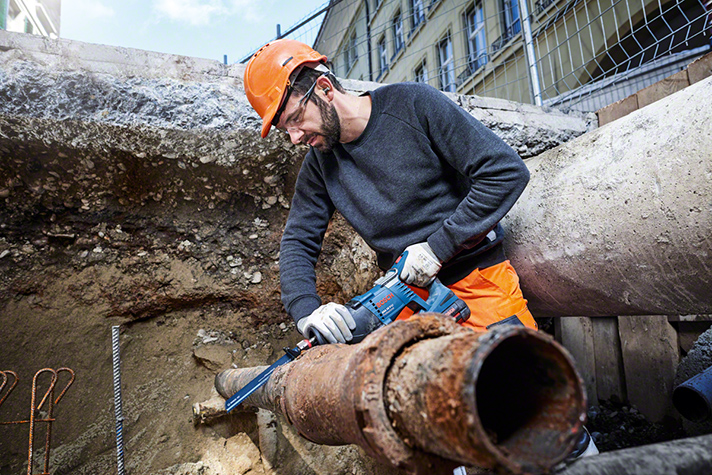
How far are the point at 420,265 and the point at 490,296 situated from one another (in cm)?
31

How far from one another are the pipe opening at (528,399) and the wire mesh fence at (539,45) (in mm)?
2225

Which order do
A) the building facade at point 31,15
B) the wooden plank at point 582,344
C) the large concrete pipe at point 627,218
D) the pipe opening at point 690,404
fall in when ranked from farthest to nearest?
the building facade at point 31,15, the wooden plank at point 582,344, the pipe opening at point 690,404, the large concrete pipe at point 627,218

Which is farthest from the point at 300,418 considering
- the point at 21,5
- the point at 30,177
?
the point at 21,5

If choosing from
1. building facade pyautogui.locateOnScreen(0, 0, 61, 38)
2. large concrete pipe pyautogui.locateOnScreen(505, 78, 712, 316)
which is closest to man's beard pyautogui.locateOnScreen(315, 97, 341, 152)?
large concrete pipe pyautogui.locateOnScreen(505, 78, 712, 316)

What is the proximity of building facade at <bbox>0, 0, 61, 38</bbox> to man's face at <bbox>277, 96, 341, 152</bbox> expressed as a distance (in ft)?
38.3

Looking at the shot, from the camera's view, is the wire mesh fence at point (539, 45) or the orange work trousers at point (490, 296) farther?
the wire mesh fence at point (539, 45)

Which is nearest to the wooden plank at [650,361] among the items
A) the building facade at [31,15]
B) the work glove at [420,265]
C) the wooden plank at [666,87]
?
the wooden plank at [666,87]

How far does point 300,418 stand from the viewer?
3.01 ft

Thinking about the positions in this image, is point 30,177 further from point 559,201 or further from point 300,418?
point 559,201

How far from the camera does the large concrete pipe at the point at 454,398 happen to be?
52 cm

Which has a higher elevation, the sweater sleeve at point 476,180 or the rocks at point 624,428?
the sweater sleeve at point 476,180

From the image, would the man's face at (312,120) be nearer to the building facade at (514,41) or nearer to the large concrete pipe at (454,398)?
the large concrete pipe at (454,398)

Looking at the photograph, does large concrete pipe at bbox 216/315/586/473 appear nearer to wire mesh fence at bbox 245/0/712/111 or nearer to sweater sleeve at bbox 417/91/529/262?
sweater sleeve at bbox 417/91/529/262

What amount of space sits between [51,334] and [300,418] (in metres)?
2.12
